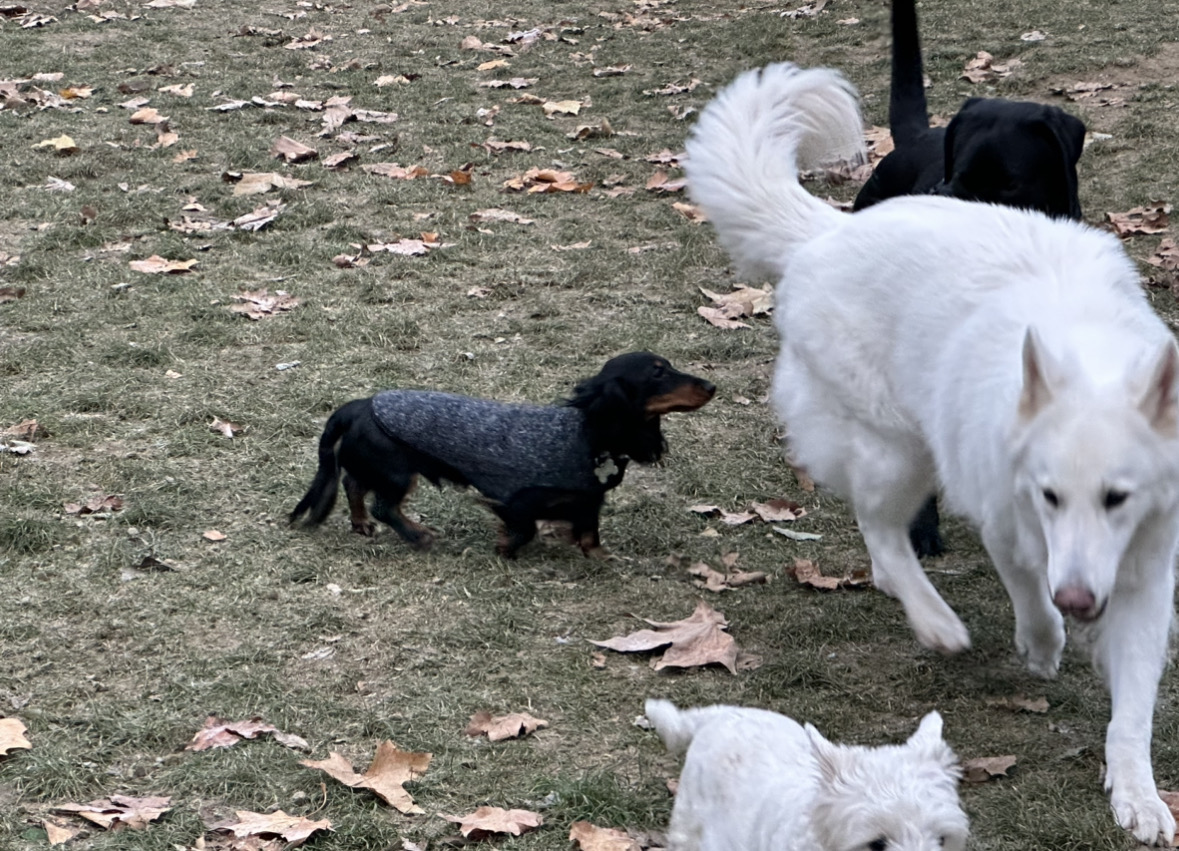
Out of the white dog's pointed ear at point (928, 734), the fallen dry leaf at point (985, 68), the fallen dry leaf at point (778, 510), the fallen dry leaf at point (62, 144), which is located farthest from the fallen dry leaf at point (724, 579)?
the fallen dry leaf at point (985, 68)

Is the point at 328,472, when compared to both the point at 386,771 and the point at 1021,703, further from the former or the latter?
the point at 1021,703

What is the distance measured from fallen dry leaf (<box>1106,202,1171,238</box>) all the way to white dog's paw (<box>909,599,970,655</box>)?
13.2 ft

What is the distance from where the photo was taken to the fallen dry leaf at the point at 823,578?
4562 mm

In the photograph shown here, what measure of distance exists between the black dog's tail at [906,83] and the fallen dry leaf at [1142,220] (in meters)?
1.73

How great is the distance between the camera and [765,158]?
15.0ft

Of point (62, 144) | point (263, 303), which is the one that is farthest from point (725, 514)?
point (62, 144)

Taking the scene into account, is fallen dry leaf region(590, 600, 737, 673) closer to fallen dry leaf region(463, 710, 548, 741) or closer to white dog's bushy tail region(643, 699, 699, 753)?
fallen dry leaf region(463, 710, 548, 741)

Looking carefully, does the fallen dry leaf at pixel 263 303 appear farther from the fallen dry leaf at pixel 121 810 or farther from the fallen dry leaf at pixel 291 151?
the fallen dry leaf at pixel 121 810

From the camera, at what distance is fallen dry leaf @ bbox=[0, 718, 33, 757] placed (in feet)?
11.8

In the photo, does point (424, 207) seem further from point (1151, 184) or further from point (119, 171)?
point (1151, 184)

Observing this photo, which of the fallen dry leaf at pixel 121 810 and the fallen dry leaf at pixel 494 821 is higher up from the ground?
the fallen dry leaf at pixel 121 810

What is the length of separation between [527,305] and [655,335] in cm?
73

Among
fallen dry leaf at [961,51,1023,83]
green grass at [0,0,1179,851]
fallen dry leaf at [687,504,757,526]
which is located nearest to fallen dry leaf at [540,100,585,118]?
green grass at [0,0,1179,851]

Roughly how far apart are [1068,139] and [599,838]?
10.3ft
